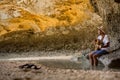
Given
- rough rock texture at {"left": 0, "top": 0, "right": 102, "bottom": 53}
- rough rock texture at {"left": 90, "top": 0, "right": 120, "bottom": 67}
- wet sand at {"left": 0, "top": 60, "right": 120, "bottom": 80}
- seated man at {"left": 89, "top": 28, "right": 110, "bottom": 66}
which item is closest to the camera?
wet sand at {"left": 0, "top": 60, "right": 120, "bottom": 80}

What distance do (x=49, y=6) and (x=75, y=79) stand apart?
12.8 metres

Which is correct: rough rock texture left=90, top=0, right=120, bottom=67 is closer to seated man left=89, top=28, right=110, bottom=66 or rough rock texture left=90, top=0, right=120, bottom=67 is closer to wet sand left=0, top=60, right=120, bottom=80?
seated man left=89, top=28, right=110, bottom=66

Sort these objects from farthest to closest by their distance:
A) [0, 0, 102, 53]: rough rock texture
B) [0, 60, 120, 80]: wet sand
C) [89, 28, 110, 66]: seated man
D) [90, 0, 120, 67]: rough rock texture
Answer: [0, 0, 102, 53]: rough rock texture, [90, 0, 120, 67]: rough rock texture, [89, 28, 110, 66]: seated man, [0, 60, 120, 80]: wet sand

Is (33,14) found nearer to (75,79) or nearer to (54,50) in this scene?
(54,50)

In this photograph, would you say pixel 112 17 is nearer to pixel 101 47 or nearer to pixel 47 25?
pixel 101 47

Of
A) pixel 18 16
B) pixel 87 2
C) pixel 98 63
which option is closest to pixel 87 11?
pixel 87 2

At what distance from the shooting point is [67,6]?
1869 cm

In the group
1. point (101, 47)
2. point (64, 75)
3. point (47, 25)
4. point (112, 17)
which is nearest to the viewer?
point (64, 75)

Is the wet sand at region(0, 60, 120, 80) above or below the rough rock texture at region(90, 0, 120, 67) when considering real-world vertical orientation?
below

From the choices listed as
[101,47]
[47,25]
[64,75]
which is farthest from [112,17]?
[47,25]

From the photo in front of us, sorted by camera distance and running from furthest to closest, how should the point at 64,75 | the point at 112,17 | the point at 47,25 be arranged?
the point at 47,25 < the point at 112,17 < the point at 64,75

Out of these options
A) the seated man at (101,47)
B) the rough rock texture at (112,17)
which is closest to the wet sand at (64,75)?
the seated man at (101,47)

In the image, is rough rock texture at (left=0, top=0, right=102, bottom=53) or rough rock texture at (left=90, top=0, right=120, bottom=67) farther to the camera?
rough rock texture at (left=0, top=0, right=102, bottom=53)

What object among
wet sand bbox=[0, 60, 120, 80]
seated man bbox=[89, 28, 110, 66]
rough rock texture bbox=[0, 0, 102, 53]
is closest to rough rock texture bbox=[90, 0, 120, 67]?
seated man bbox=[89, 28, 110, 66]
